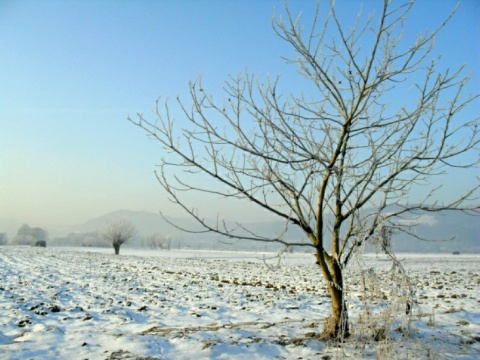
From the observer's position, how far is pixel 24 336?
5.66 meters

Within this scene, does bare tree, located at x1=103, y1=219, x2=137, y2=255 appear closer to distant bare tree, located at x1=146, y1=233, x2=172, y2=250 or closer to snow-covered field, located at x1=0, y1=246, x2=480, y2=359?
snow-covered field, located at x1=0, y1=246, x2=480, y2=359

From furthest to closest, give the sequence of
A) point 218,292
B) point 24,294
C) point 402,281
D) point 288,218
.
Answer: point 218,292 < point 24,294 < point 288,218 < point 402,281

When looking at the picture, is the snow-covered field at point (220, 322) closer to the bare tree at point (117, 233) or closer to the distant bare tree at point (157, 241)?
the bare tree at point (117, 233)

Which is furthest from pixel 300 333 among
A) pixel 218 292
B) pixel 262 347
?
pixel 218 292

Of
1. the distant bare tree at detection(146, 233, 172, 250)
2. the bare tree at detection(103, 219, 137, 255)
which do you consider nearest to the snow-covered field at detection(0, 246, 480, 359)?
the bare tree at detection(103, 219, 137, 255)

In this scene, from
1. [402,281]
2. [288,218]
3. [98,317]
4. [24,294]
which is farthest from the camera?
[24,294]

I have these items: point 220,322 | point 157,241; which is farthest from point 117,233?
point 157,241

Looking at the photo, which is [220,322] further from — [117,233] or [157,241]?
[157,241]

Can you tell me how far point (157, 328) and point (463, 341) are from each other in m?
4.84

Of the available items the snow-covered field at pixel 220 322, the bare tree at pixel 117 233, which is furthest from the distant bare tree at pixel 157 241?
the snow-covered field at pixel 220 322

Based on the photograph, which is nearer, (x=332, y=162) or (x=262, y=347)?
(x=332, y=162)

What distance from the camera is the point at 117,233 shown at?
55625mm

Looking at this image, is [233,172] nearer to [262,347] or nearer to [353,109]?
[353,109]

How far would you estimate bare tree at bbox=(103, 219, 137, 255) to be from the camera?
2169 inches
